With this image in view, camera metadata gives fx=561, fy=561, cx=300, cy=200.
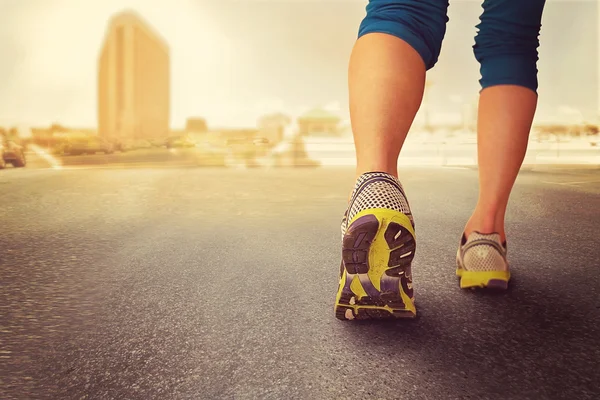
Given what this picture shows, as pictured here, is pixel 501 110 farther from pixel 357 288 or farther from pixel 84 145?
pixel 84 145

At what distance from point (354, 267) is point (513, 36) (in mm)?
1073

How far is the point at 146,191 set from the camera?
5.02 metres

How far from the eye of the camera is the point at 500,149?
5.57 ft

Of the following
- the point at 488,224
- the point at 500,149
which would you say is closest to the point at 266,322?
the point at 488,224

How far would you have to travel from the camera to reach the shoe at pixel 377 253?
1105mm

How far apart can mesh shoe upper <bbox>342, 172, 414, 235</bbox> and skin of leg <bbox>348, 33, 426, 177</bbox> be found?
0.04 meters

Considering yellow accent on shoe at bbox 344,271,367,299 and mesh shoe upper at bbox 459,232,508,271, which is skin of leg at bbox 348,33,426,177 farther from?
mesh shoe upper at bbox 459,232,508,271

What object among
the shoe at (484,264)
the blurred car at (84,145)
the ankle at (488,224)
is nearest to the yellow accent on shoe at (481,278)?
the shoe at (484,264)

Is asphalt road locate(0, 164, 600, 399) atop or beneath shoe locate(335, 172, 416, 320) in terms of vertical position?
beneath

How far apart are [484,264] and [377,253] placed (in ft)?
1.93

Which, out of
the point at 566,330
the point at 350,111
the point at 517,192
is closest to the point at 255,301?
the point at 350,111

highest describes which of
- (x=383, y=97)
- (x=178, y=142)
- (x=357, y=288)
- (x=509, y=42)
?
(x=178, y=142)

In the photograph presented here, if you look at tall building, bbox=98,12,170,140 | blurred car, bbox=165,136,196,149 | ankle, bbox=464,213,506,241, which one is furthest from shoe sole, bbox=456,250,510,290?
tall building, bbox=98,12,170,140

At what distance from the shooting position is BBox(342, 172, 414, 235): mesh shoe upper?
1134mm
